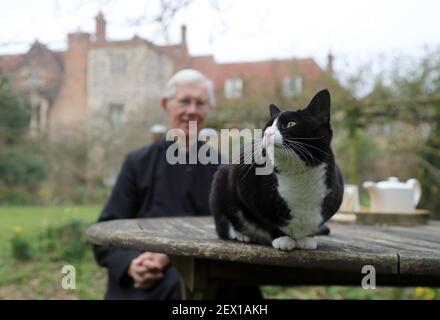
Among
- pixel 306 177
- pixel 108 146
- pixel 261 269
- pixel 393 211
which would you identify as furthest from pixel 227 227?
pixel 108 146

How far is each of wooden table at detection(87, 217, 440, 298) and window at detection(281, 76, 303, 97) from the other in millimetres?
3246

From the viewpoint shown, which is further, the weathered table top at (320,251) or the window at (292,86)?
the window at (292,86)

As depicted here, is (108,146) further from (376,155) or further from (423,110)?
(423,110)

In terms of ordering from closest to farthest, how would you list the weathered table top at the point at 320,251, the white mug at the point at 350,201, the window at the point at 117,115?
the weathered table top at the point at 320,251
the white mug at the point at 350,201
the window at the point at 117,115

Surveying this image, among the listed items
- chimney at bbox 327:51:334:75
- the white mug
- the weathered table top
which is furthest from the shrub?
the weathered table top

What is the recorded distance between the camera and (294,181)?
1038 millimetres

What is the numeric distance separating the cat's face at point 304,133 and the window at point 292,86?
12.1 feet

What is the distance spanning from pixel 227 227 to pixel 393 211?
3.28 ft

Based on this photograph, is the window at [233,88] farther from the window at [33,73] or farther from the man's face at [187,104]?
the man's face at [187,104]

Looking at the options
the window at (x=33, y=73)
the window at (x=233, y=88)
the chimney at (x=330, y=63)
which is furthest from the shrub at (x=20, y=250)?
the chimney at (x=330, y=63)

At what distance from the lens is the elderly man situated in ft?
6.72

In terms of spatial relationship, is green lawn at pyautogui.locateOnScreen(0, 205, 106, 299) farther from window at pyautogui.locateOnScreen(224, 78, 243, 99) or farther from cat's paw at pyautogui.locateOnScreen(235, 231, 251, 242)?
cat's paw at pyautogui.locateOnScreen(235, 231, 251, 242)

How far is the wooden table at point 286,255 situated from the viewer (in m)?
1.00
